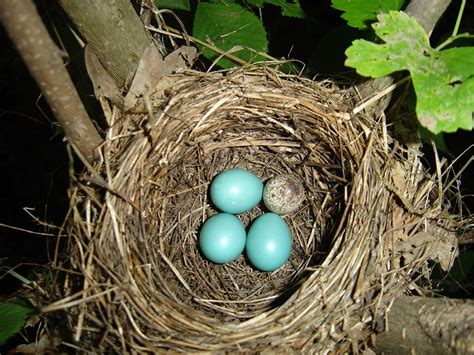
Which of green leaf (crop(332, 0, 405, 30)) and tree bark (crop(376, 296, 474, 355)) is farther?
green leaf (crop(332, 0, 405, 30))

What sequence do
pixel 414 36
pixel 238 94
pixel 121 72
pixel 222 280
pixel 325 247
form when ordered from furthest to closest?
pixel 222 280
pixel 325 247
pixel 238 94
pixel 121 72
pixel 414 36

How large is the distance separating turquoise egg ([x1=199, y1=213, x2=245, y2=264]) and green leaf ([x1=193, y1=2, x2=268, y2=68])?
1.98 ft

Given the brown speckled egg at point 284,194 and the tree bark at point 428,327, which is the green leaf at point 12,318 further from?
the tree bark at point 428,327

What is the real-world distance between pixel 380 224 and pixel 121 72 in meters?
0.87

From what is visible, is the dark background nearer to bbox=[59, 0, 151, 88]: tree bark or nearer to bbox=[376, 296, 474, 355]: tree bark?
bbox=[59, 0, 151, 88]: tree bark

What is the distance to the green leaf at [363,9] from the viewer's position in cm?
126

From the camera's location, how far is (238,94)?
1.41 metres

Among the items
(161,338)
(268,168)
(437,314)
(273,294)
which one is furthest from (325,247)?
(161,338)

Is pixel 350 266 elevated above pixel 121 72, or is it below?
below

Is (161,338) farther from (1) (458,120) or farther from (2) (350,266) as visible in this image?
(1) (458,120)

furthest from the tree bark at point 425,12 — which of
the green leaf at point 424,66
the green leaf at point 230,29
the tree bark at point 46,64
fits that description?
the tree bark at point 46,64

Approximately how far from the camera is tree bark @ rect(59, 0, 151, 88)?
1064mm

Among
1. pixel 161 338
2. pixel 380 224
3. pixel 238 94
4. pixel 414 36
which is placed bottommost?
pixel 161 338

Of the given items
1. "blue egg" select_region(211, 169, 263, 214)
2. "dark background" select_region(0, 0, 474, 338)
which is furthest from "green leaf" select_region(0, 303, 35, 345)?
"blue egg" select_region(211, 169, 263, 214)
